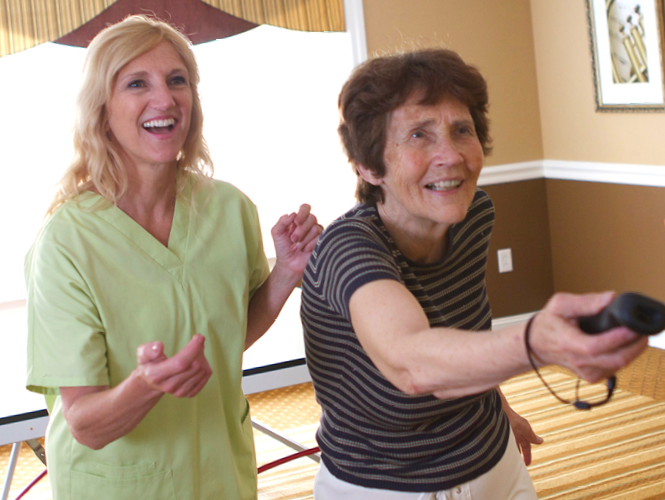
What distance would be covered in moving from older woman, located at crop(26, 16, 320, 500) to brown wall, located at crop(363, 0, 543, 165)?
2591mm

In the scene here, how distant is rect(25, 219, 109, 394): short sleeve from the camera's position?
120 centimetres

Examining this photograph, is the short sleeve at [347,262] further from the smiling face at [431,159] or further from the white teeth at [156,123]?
the white teeth at [156,123]

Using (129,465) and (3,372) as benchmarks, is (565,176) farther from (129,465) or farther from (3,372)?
(129,465)

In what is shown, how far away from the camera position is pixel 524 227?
13.8ft

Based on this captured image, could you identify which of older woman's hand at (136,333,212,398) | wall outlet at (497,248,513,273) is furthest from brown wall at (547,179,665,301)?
older woman's hand at (136,333,212,398)

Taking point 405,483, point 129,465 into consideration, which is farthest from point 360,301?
point 129,465

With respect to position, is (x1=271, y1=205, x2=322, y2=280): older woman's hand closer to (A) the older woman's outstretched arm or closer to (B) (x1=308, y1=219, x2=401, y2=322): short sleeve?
(B) (x1=308, y1=219, x2=401, y2=322): short sleeve

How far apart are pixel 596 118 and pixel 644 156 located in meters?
0.39

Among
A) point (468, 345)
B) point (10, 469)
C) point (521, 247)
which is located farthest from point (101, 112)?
point (521, 247)

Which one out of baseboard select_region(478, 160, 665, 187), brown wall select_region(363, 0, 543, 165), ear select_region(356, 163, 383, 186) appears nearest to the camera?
ear select_region(356, 163, 383, 186)

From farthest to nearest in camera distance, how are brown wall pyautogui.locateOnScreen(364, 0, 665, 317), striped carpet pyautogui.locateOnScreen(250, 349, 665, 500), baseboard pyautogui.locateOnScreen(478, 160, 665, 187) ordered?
1. brown wall pyautogui.locateOnScreen(364, 0, 665, 317)
2. baseboard pyautogui.locateOnScreen(478, 160, 665, 187)
3. striped carpet pyautogui.locateOnScreen(250, 349, 665, 500)

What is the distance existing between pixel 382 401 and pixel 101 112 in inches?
30.9

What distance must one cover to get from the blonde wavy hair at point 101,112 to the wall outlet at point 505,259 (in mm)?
3070

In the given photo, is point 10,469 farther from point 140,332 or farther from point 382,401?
point 382,401
